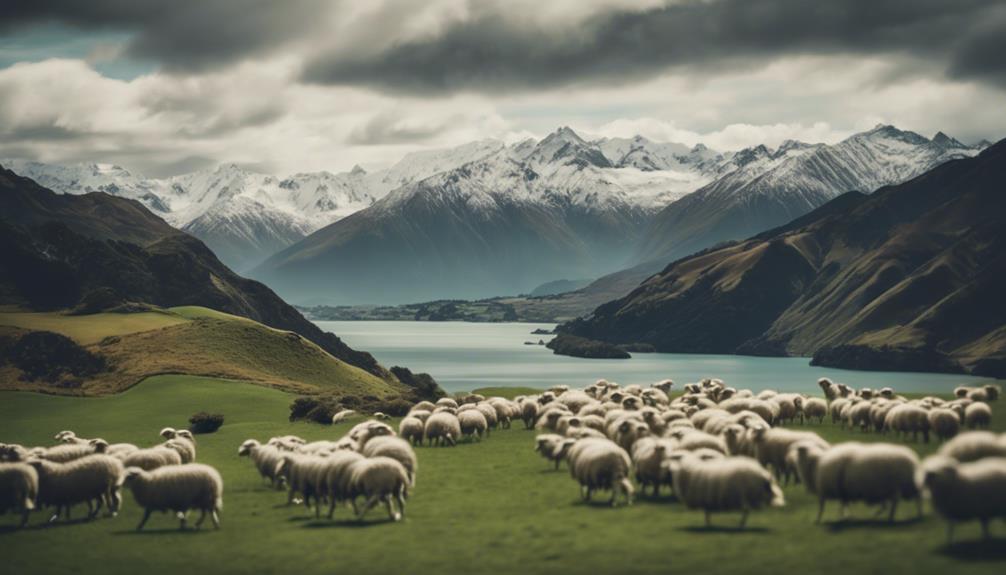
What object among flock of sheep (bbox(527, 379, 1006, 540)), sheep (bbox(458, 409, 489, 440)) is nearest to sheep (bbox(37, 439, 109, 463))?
flock of sheep (bbox(527, 379, 1006, 540))

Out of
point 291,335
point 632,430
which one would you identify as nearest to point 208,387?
point 291,335

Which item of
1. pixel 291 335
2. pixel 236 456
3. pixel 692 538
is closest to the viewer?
pixel 692 538

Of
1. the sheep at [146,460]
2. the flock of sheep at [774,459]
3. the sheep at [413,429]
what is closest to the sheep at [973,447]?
the flock of sheep at [774,459]

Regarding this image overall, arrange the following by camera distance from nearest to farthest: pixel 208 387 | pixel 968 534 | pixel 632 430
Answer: pixel 968 534 < pixel 632 430 < pixel 208 387

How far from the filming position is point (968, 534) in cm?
2405

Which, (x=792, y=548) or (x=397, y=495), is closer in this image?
(x=792, y=548)

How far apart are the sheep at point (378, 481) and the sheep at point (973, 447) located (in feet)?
50.0

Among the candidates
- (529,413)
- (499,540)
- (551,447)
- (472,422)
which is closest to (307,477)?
(499,540)

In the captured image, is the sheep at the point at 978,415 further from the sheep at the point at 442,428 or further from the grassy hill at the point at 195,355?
the grassy hill at the point at 195,355

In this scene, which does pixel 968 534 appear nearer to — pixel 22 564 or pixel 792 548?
pixel 792 548

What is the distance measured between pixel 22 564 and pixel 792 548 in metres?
19.6

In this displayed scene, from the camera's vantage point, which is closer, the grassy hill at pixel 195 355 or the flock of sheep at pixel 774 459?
the flock of sheep at pixel 774 459

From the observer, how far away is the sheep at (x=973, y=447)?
86.7ft

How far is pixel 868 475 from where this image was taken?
26.0m
